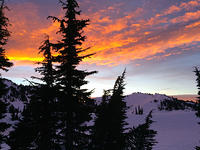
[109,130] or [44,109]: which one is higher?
[44,109]

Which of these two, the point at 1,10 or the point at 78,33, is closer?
the point at 78,33

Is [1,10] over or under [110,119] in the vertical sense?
over

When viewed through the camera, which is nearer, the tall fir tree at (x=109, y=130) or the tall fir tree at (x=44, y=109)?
the tall fir tree at (x=44, y=109)

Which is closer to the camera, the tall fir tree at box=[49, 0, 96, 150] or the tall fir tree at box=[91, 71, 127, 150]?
the tall fir tree at box=[49, 0, 96, 150]

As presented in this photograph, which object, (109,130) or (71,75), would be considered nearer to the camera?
(71,75)

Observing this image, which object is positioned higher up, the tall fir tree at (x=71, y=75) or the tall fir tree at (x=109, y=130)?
the tall fir tree at (x=71, y=75)

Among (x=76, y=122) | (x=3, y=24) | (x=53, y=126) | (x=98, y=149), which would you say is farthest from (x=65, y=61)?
(x=98, y=149)

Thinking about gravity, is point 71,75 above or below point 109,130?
above

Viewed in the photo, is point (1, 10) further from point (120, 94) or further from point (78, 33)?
point (120, 94)

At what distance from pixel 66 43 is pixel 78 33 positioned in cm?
126

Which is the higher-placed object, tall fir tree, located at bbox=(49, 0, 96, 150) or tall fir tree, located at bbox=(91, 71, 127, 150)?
tall fir tree, located at bbox=(49, 0, 96, 150)

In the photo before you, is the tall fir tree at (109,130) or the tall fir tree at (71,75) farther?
the tall fir tree at (109,130)

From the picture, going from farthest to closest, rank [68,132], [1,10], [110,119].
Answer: [110,119], [1,10], [68,132]

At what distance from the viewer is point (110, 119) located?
1723 centimetres
